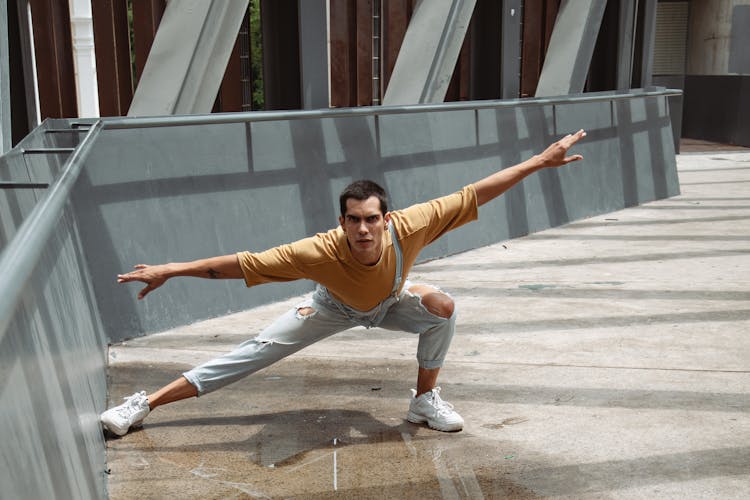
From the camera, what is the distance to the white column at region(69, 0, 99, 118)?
49.9 ft

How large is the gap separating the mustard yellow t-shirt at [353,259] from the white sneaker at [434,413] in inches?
22.4

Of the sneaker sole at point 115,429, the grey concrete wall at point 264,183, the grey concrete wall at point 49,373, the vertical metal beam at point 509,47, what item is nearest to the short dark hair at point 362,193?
the grey concrete wall at point 49,373

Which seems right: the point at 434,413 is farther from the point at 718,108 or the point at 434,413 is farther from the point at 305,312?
the point at 718,108

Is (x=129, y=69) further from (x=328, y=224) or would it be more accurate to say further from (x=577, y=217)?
(x=577, y=217)

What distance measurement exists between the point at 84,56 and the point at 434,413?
14008 mm

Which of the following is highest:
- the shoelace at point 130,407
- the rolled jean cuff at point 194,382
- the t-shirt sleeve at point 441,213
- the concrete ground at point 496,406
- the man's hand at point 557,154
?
the man's hand at point 557,154

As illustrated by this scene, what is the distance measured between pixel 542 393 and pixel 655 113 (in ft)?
30.8

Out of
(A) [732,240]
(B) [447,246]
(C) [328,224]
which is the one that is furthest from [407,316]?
(A) [732,240]

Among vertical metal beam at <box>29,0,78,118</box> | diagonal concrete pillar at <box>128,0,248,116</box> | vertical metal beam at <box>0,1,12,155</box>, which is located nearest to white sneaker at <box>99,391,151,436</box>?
vertical metal beam at <box>0,1,12,155</box>

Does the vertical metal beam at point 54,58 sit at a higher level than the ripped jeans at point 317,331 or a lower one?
higher

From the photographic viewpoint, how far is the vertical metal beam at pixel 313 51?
811cm

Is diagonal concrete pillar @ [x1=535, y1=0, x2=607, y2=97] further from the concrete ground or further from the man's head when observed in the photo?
the man's head

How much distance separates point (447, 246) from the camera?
9.36m

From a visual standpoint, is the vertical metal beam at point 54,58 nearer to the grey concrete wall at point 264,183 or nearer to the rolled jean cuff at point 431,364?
the grey concrete wall at point 264,183
